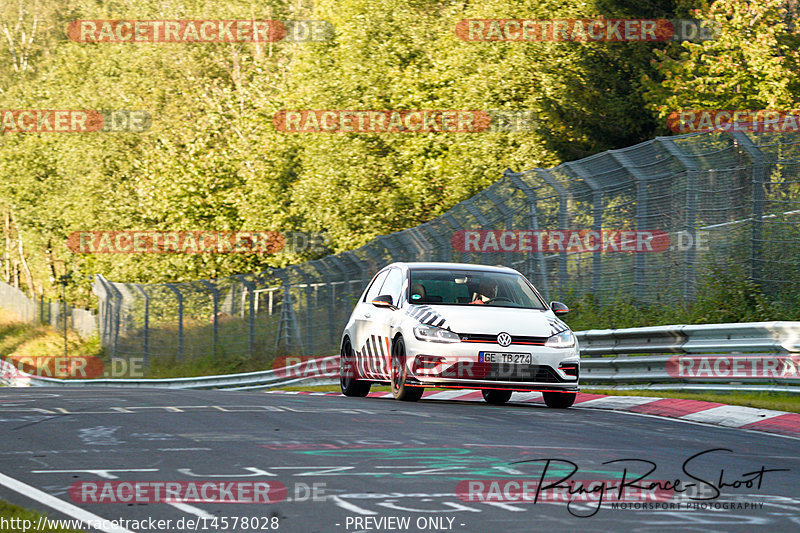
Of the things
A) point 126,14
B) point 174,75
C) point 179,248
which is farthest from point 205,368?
point 126,14

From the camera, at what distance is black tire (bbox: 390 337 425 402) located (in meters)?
13.2

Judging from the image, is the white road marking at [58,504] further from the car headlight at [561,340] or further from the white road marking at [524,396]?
the white road marking at [524,396]

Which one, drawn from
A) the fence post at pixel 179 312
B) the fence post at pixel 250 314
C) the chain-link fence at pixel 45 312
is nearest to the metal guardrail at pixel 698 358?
the fence post at pixel 250 314

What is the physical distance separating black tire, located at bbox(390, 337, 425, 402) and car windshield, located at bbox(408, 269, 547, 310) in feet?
2.08

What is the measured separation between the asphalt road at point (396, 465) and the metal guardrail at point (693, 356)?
6.01 ft

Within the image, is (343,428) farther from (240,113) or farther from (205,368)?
(240,113)

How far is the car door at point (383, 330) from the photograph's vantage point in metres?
13.7

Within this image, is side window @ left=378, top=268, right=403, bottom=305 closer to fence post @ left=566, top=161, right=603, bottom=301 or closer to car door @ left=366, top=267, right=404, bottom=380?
car door @ left=366, top=267, right=404, bottom=380

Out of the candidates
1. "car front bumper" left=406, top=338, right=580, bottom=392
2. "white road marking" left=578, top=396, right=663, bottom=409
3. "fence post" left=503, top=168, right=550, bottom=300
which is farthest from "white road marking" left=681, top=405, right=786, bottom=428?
"fence post" left=503, top=168, right=550, bottom=300

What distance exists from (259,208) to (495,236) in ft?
82.6

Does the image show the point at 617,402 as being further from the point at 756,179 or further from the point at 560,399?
the point at 756,179

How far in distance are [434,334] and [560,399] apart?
1645 millimetres

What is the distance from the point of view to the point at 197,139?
4856cm

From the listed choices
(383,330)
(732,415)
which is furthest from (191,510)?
(383,330)
